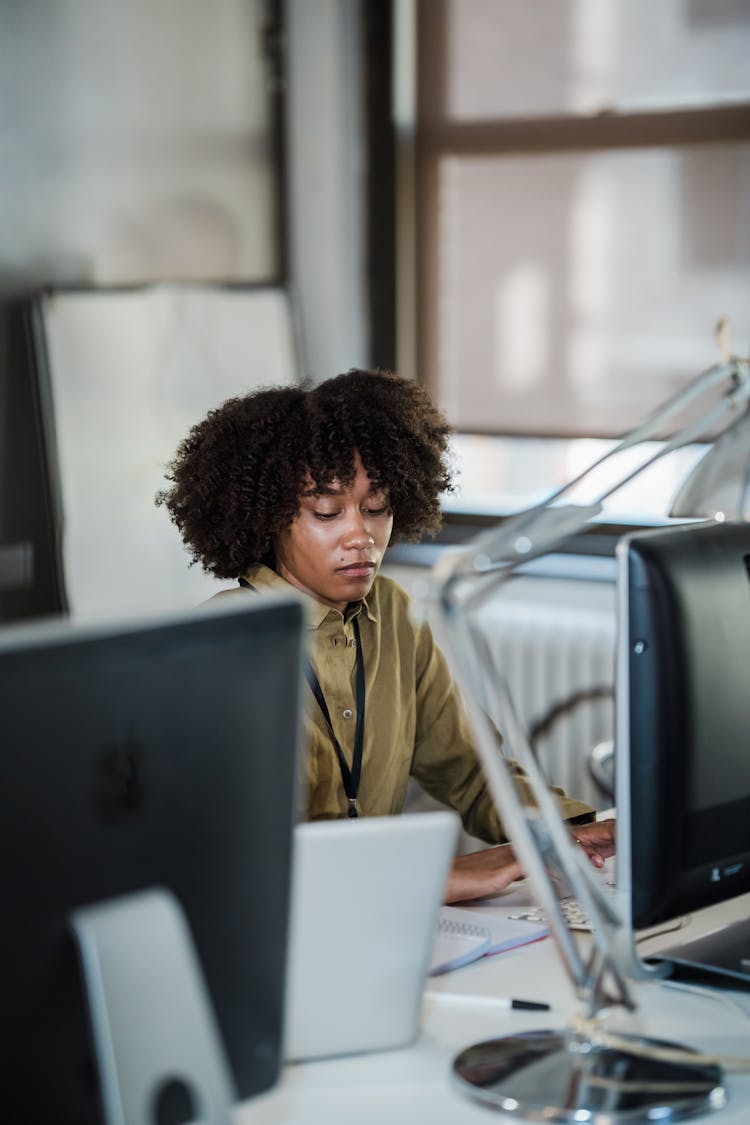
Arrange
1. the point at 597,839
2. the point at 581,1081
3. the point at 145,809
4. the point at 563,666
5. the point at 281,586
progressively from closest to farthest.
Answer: the point at 145,809
the point at 581,1081
the point at 597,839
the point at 281,586
the point at 563,666

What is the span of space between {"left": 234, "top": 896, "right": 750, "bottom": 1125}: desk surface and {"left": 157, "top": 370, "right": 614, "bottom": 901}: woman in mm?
331

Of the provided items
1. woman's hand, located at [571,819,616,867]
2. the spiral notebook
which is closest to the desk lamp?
the spiral notebook

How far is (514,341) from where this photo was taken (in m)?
3.80

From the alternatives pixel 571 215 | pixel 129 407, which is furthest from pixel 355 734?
pixel 571 215

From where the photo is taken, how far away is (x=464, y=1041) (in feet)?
4.58

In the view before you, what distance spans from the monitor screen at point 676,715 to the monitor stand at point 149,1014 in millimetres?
544

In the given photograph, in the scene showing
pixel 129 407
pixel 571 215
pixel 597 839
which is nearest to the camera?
pixel 597 839

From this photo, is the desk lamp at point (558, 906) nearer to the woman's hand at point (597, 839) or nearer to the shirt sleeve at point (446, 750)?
the woman's hand at point (597, 839)

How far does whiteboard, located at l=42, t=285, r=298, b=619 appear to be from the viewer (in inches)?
121

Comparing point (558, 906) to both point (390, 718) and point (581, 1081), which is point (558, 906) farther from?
point (390, 718)

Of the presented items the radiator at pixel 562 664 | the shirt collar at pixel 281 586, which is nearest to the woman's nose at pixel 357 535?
the shirt collar at pixel 281 586

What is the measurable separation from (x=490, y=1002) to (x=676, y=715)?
13.1 inches

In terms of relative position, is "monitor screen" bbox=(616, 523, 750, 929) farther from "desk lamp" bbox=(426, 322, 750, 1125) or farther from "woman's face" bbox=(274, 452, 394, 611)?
"woman's face" bbox=(274, 452, 394, 611)

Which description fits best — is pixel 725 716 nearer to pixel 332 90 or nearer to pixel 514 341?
pixel 514 341
